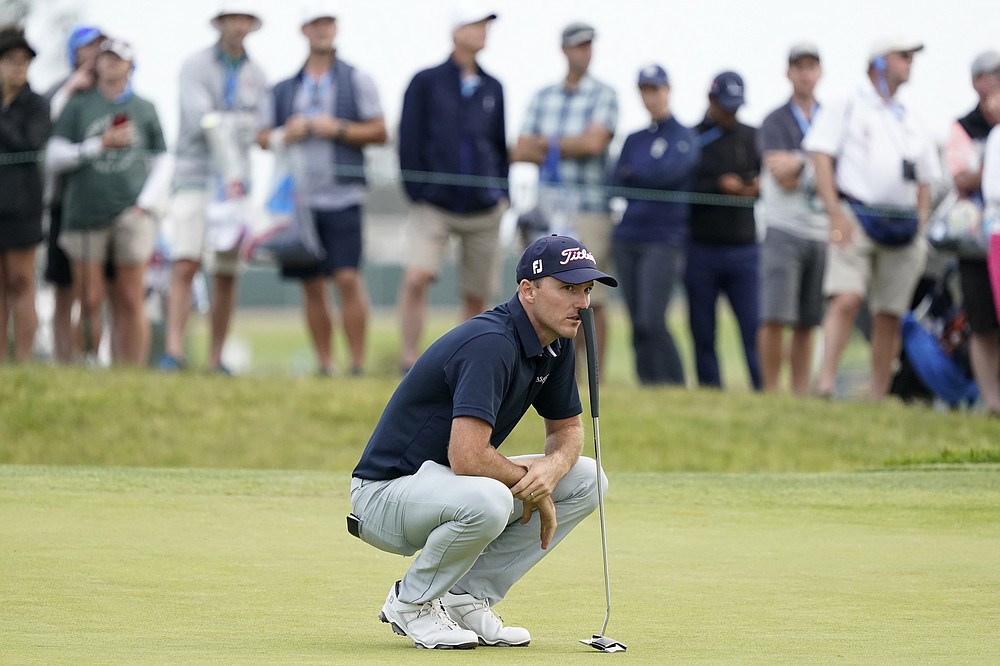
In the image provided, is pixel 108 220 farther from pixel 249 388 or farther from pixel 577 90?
pixel 577 90

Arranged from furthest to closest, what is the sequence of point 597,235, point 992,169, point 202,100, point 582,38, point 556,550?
point 597,235, point 582,38, point 202,100, point 992,169, point 556,550

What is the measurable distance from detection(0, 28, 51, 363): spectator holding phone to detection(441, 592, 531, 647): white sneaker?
7.14m

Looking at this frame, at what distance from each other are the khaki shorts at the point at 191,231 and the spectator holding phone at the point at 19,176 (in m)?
0.92

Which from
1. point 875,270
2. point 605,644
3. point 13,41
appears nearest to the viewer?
point 605,644

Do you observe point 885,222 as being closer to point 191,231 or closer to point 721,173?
point 721,173

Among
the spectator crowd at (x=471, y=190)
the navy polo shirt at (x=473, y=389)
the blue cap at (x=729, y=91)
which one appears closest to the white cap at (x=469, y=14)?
the spectator crowd at (x=471, y=190)

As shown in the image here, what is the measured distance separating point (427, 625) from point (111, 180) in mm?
→ 7494

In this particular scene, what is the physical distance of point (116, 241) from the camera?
39.9 ft

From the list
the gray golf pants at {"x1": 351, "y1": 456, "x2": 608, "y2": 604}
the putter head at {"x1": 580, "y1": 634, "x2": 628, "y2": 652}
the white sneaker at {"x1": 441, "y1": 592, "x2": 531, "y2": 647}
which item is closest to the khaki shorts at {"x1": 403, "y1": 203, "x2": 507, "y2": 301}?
the gray golf pants at {"x1": 351, "y1": 456, "x2": 608, "y2": 604}

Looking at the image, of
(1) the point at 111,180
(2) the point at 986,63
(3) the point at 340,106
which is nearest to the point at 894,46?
(2) the point at 986,63

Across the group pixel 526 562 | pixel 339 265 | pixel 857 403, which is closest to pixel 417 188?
pixel 339 265

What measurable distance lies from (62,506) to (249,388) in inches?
156

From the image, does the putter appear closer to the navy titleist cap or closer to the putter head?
the putter head

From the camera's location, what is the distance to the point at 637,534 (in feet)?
25.0
